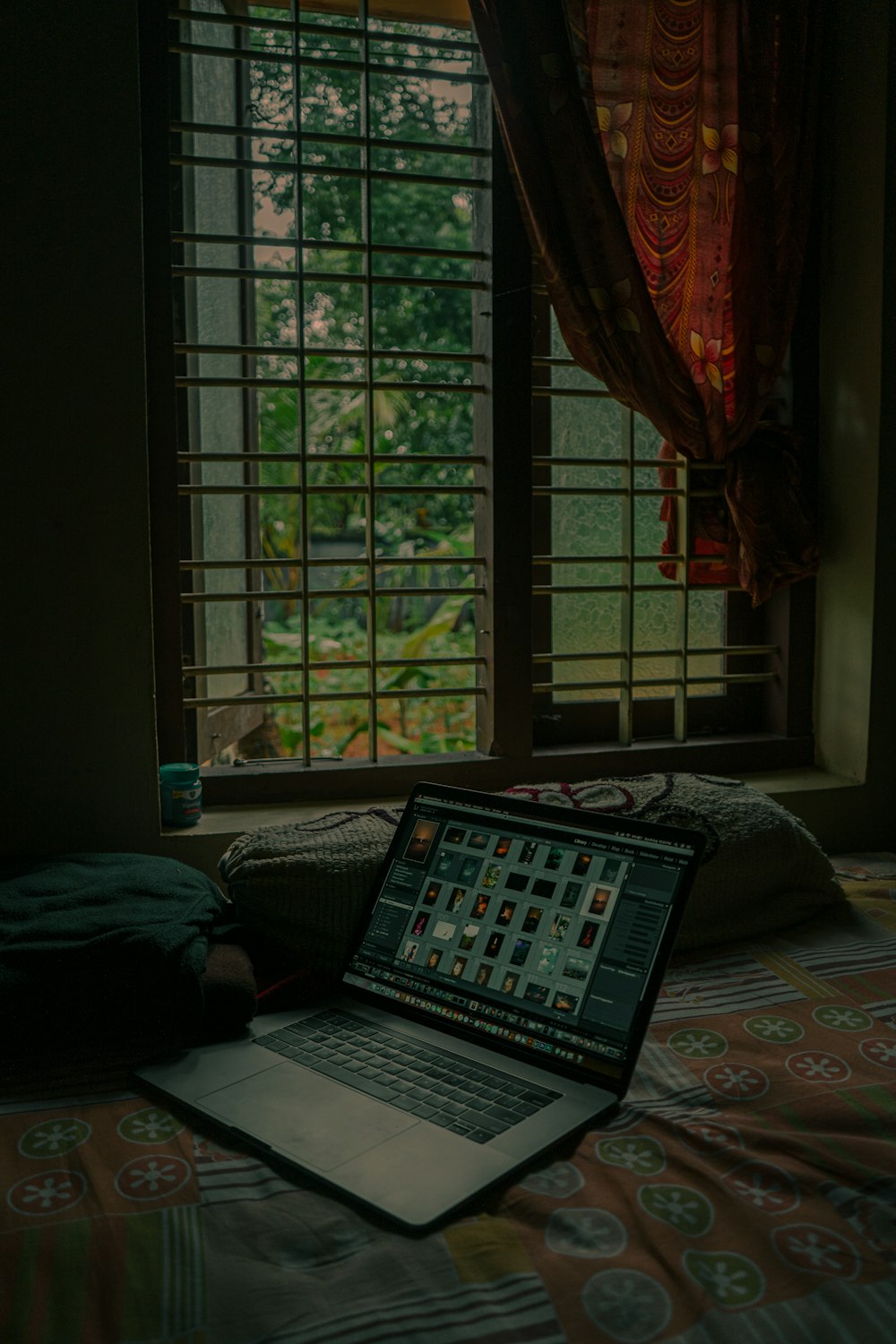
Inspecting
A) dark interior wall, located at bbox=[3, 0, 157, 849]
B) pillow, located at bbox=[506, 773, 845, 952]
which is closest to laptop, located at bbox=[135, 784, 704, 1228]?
pillow, located at bbox=[506, 773, 845, 952]

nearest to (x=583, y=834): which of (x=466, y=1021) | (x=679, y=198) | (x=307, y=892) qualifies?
(x=466, y=1021)

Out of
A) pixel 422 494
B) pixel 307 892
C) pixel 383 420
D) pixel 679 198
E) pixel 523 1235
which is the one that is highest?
pixel 383 420

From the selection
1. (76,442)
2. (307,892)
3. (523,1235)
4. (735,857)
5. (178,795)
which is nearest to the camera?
(523,1235)

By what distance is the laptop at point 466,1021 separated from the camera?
2.79ft

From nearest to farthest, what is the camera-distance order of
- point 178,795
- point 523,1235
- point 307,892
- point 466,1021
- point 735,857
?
point 523,1235 < point 466,1021 < point 307,892 < point 735,857 < point 178,795

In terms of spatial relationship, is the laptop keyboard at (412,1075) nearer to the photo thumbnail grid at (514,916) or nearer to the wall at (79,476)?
the photo thumbnail grid at (514,916)

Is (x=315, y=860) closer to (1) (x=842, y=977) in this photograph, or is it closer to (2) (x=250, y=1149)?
(2) (x=250, y=1149)

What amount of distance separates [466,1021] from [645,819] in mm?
516

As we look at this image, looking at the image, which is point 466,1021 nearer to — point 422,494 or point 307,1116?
point 307,1116

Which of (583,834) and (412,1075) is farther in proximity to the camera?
(583,834)

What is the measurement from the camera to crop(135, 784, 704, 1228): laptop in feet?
2.79

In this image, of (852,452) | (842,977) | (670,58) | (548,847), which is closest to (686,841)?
(548,847)

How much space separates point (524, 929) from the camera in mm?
1060

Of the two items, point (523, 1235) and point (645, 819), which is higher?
point (645, 819)
